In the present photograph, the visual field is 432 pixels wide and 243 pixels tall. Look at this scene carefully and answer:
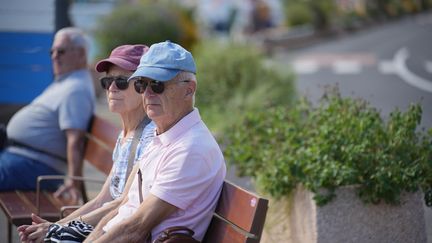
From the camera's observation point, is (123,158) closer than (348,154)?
Yes

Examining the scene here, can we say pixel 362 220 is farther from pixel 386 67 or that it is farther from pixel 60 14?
pixel 386 67

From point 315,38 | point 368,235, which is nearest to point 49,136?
point 368,235

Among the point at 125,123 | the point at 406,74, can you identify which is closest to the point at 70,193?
the point at 125,123

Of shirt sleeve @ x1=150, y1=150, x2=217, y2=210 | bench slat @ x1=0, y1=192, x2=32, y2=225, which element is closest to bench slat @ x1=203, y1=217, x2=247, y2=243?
shirt sleeve @ x1=150, y1=150, x2=217, y2=210

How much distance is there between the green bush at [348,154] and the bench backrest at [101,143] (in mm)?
1085

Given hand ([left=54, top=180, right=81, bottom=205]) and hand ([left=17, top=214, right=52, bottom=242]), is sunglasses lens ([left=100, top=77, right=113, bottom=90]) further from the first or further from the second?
hand ([left=54, top=180, right=81, bottom=205])

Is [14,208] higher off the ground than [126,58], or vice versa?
[126,58]

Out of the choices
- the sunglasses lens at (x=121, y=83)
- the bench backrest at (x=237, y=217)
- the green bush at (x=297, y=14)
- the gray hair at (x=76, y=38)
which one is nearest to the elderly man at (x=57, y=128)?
the gray hair at (x=76, y=38)

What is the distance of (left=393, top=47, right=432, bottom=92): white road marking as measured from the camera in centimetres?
2226

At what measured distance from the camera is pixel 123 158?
17.5 ft

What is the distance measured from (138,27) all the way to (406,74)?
8.40m

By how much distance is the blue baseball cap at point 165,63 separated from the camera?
14.9 ft

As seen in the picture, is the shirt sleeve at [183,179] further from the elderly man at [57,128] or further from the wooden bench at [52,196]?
the elderly man at [57,128]

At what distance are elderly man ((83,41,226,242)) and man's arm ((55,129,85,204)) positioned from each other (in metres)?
2.32
